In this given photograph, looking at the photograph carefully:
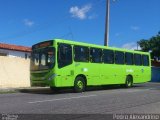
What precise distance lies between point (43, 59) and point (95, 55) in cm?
377

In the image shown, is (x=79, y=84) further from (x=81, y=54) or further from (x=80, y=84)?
(x=81, y=54)

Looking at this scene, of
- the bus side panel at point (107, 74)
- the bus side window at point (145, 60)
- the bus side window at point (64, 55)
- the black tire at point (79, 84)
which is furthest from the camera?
the bus side window at point (145, 60)

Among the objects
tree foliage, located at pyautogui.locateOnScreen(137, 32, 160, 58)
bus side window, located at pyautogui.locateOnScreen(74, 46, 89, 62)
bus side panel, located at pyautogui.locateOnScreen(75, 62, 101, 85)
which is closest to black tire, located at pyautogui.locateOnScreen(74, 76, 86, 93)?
bus side panel, located at pyautogui.locateOnScreen(75, 62, 101, 85)

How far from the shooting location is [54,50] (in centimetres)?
2030

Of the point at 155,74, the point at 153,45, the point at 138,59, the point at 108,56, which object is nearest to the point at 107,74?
the point at 108,56

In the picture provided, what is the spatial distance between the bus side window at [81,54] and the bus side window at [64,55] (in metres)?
0.58

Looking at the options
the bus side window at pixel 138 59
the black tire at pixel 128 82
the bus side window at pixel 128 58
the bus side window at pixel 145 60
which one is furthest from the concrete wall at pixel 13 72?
the bus side window at pixel 145 60

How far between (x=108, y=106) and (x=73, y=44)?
7.88m

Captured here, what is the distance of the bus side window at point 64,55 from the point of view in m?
20.4

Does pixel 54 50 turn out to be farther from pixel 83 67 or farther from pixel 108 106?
pixel 108 106

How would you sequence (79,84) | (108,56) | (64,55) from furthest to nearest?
(108,56)
(79,84)
(64,55)

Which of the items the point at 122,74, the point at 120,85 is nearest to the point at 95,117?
the point at 122,74

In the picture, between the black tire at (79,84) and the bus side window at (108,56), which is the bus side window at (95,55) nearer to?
the bus side window at (108,56)

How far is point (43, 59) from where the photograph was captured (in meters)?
21.2
